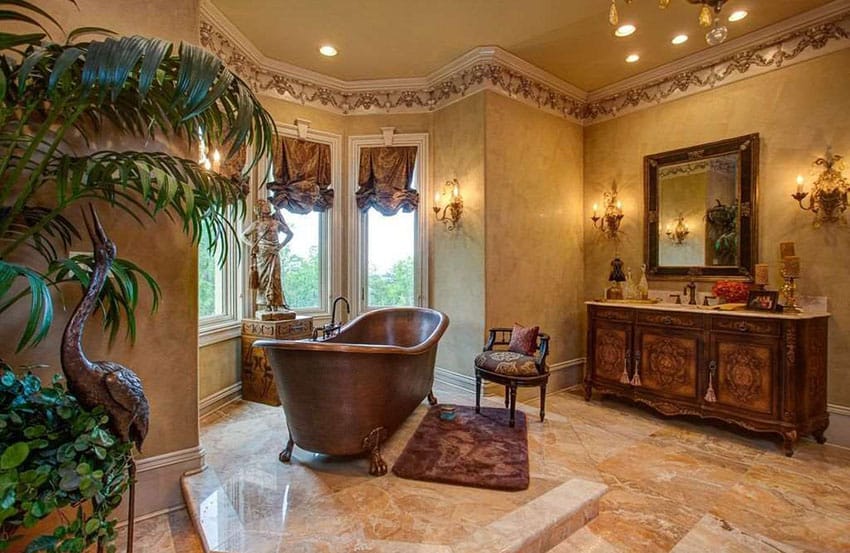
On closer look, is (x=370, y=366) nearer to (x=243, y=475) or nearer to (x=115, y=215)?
(x=243, y=475)

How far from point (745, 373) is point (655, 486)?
4.48ft

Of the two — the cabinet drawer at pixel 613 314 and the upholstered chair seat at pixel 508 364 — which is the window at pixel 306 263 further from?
the cabinet drawer at pixel 613 314

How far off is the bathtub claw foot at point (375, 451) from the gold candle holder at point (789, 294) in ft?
10.7

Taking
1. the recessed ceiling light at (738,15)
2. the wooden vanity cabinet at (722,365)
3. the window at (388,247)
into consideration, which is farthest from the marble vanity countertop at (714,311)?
the recessed ceiling light at (738,15)

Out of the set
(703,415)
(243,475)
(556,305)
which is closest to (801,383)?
(703,415)

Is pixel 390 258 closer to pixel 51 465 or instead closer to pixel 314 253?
pixel 314 253

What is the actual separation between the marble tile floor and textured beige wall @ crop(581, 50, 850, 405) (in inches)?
38.9

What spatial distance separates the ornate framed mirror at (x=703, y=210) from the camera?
3.71m

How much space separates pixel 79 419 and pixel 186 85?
3.98 ft

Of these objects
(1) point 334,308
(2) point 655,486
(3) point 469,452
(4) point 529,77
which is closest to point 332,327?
(1) point 334,308

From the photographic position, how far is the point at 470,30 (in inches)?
142

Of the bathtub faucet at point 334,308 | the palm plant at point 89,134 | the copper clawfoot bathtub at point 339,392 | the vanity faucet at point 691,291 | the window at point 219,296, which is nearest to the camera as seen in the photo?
the palm plant at point 89,134

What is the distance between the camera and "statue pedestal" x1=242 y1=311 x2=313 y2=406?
12.3ft

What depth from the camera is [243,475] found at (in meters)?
2.48
